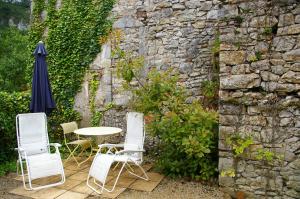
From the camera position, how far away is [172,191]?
13.7ft

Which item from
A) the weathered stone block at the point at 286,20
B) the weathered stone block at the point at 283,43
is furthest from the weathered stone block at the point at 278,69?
the weathered stone block at the point at 286,20

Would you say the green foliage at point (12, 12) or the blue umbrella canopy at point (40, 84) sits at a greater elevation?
the green foliage at point (12, 12)

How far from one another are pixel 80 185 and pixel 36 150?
3.39ft

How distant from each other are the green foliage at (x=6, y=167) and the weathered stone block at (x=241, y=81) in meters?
3.95

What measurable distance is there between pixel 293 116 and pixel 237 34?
4.14ft

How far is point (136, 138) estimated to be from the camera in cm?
492

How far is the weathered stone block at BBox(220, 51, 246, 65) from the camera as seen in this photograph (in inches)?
148

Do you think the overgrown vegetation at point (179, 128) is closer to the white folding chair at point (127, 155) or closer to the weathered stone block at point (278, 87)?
the white folding chair at point (127, 155)

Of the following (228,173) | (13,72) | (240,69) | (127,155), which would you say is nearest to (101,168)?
(127,155)

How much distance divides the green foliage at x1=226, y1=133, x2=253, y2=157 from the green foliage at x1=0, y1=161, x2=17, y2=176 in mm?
3819

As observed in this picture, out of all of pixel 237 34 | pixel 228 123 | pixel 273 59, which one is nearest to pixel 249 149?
pixel 228 123

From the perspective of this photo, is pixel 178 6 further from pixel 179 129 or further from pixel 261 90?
pixel 261 90

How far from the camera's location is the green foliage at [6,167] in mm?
5001

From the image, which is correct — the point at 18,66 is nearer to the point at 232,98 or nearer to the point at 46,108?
the point at 46,108
